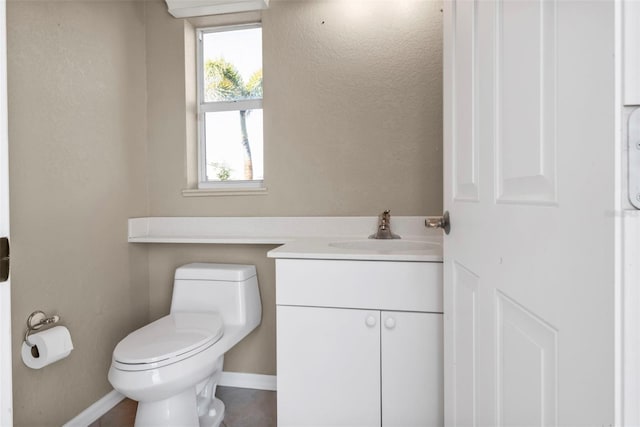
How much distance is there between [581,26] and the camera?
367 mm

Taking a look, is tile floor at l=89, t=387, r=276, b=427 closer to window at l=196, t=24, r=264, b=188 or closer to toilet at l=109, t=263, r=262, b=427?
toilet at l=109, t=263, r=262, b=427

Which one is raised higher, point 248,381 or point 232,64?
point 232,64

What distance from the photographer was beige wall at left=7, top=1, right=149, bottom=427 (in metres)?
1.32

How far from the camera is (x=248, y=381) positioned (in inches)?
75.3

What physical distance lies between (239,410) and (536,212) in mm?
1743

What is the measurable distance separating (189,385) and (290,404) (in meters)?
0.41

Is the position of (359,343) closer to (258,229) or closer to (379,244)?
(379,244)

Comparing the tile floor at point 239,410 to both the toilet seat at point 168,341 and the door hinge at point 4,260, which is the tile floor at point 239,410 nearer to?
the toilet seat at point 168,341

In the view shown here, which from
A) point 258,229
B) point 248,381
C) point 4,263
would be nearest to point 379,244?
point 258,229

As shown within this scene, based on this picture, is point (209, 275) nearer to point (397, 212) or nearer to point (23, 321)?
point (23, 321)

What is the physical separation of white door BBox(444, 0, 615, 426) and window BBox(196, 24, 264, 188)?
137 cm
